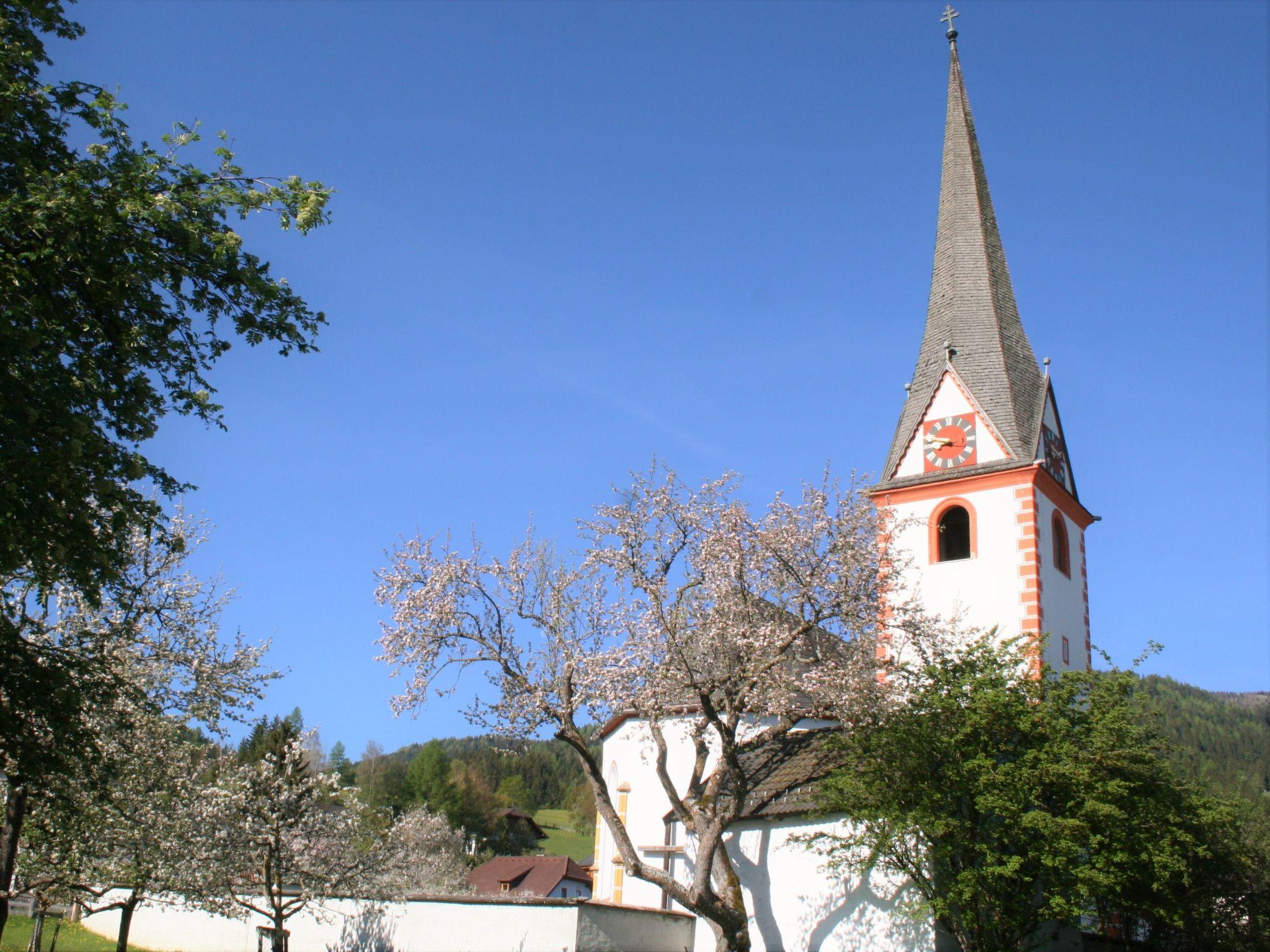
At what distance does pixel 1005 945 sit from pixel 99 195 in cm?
1920

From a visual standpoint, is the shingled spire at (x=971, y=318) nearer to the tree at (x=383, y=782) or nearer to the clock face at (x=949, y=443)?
the clock face at (x=949, y=443)

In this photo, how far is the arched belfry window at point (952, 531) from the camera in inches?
1161

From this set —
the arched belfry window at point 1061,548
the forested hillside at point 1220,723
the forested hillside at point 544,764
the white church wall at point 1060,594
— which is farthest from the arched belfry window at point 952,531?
the forested hillside at point 544,764

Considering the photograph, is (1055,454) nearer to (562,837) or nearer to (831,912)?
(831,912)

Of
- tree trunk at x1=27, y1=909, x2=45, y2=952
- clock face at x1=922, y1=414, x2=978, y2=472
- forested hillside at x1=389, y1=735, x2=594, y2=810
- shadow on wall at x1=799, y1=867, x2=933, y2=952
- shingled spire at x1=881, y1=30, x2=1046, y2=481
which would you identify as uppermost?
shingled spire at x1=881, y1=30, x2=1046, y2=481

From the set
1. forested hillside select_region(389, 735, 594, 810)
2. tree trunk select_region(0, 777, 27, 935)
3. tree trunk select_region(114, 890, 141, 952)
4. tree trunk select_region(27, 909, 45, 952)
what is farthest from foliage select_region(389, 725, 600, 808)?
tree trunk select_region(0, 777, 27, 935)

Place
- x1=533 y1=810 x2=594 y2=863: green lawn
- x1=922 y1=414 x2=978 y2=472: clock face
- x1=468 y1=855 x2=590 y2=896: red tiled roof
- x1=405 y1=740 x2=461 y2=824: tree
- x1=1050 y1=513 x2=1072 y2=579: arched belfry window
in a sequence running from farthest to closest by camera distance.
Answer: x1=533 y1=810 x2=594 y2=863: green lawn
x1=405 y1=740 x2=461 y2=824: tree
x1=468 y1=855 x2=590 y2=896: red tiled roof
x1=922 y1=414 x2=978 y2=472: clock face
x1=1050 y1=513 x2=1072 y2=579: arched belfry window

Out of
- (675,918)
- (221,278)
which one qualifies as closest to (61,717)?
(221,278)

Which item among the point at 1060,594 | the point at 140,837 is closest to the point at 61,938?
the point at 140,837

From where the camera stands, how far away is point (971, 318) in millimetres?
32938

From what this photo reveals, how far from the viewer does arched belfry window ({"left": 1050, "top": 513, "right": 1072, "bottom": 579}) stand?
29938 mm

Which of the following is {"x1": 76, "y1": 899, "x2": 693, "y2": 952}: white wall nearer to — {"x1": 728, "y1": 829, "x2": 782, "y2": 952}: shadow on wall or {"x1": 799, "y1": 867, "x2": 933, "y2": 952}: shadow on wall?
{"x1": 728, "y1": 829, "x2": 782, "y2": 952}: shadow on wall

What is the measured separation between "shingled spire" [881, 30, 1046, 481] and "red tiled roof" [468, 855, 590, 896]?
41.3 m

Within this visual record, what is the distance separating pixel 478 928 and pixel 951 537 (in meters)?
15.9
